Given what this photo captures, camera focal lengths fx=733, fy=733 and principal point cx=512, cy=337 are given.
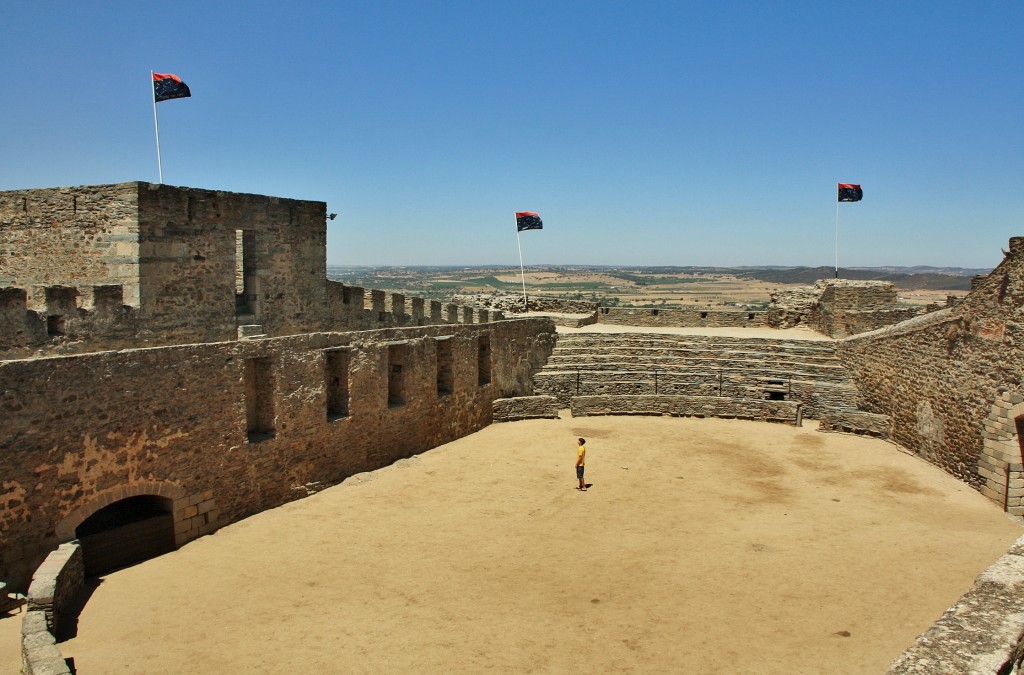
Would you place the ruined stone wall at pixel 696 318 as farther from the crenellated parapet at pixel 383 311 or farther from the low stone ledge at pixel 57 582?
the low stone ledge at pixel 57 582

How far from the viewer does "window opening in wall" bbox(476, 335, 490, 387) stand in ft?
63.6

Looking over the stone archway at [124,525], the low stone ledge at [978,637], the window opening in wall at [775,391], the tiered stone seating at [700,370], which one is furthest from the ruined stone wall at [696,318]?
the low stone ledge at [978,637]

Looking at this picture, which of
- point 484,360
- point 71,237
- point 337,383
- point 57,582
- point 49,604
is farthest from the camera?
point 484,360

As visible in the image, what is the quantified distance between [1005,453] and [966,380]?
1.83 metres

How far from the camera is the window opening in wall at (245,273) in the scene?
689 inches

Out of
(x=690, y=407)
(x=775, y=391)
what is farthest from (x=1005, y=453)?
(x=690, y=407)

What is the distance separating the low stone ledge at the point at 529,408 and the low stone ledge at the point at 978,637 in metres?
15.1

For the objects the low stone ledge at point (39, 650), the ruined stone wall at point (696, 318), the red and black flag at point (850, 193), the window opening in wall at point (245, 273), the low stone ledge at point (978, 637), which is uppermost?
the red and black flag at point (850, 193)

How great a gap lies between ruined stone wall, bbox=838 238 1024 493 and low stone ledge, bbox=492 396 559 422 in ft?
27.9

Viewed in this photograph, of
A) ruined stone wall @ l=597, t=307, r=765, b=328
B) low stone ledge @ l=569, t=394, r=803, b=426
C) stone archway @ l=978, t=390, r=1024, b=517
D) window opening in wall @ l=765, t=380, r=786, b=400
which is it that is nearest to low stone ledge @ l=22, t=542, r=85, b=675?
low stone ledge @ l=569, t=394, r=803, b=426

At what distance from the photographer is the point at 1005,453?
1339 centimetres

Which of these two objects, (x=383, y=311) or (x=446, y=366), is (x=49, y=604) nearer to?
(x=446, y=366)

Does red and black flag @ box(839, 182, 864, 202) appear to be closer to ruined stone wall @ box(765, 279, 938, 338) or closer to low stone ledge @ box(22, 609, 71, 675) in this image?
ruined stone wall @ box(765, 279, 938, 338)

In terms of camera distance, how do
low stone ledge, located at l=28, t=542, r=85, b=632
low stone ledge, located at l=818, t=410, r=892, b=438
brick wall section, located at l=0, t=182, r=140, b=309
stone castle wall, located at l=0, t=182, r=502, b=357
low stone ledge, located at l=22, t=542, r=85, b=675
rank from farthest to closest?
1. low stone ledge, located at l=818, t=410, r=892, b=438
2. brick wall section, located at l=0, t=182, r=140, b=309
3. stone castle wall, located at l=0, t=182, r=502, b=357
4. low stone ledge, located at l=28, t=542, r=85, b=632
5. low stone ledge, located at l=22, t=542, r=85, b=675
